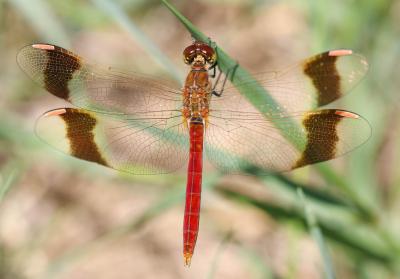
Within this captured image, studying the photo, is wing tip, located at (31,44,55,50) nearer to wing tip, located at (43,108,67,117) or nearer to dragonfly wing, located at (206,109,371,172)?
wing tip, located at (43,108,67,117)

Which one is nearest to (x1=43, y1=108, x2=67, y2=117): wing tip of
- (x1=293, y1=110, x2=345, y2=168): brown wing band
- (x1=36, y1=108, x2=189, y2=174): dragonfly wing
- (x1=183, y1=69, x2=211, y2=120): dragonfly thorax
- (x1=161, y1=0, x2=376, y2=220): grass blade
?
(x1=36, y1=108, x2=189, y2=174): dragonfly wing

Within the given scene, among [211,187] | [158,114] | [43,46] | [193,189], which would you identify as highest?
[43,46]

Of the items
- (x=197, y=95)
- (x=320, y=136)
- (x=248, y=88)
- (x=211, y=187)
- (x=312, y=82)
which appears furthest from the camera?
(x=211, y=187)

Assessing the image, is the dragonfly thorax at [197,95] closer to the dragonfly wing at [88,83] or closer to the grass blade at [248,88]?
the dragonfly wing at [88,83]

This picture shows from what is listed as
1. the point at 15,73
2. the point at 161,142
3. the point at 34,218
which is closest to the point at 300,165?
the point at 161,142

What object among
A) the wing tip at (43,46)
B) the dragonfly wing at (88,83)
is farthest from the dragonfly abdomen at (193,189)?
the wing tip at (43,46)

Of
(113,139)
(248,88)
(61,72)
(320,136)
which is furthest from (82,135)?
(320,136)

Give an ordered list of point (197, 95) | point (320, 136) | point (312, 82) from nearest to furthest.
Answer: point (320, 136) < point (312, 82) < point (197, 95)

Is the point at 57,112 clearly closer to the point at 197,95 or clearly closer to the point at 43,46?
the point at 43,46

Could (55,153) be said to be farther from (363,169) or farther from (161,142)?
(363,169)
